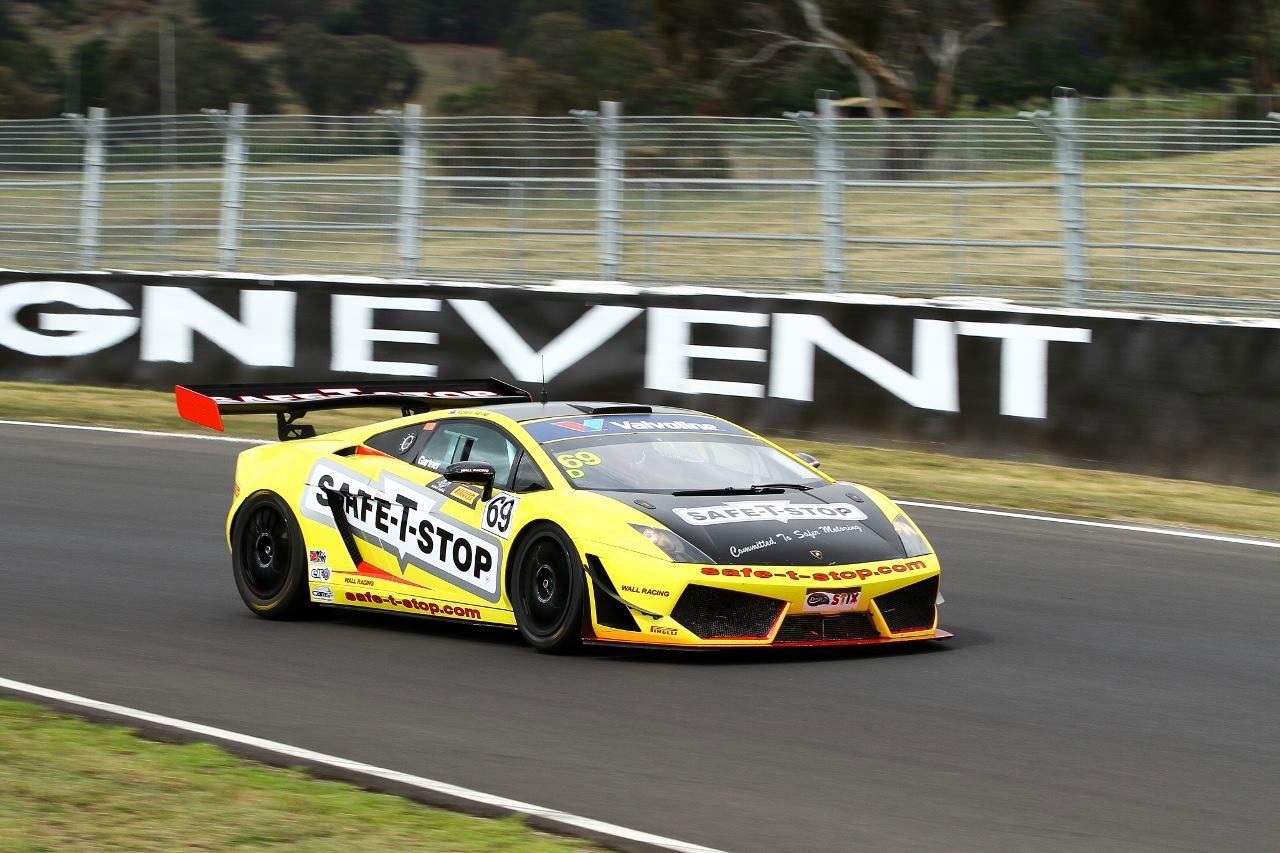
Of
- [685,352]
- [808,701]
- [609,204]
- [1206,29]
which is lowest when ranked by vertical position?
[808,701]

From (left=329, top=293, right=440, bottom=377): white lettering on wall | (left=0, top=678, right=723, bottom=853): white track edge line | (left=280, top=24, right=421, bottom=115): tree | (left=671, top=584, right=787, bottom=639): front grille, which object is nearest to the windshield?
(left=671, top=584, right=787, bottom=639): front grille

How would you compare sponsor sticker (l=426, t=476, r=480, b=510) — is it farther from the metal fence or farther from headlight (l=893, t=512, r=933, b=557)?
the metal fence

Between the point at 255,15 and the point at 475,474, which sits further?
the point at 255,15

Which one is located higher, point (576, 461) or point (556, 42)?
point (556, 42)

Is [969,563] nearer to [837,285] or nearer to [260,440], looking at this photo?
[837,285]

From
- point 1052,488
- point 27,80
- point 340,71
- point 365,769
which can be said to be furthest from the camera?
point 340,71

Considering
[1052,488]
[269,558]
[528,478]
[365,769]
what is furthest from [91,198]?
[365,769]

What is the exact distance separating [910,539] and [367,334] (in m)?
11.1

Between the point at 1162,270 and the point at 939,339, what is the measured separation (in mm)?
1935

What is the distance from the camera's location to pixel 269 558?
33.1 ft

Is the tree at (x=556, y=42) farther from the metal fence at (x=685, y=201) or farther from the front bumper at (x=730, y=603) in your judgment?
the front bumper at (x=730, y=603)

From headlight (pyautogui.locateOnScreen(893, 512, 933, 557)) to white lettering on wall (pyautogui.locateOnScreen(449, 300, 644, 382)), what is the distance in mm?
8783

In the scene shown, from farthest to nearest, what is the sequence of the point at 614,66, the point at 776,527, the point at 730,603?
the point at 614,66 < the point at 776,527 < the point at 730,603

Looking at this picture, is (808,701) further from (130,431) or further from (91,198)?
(91,198)
